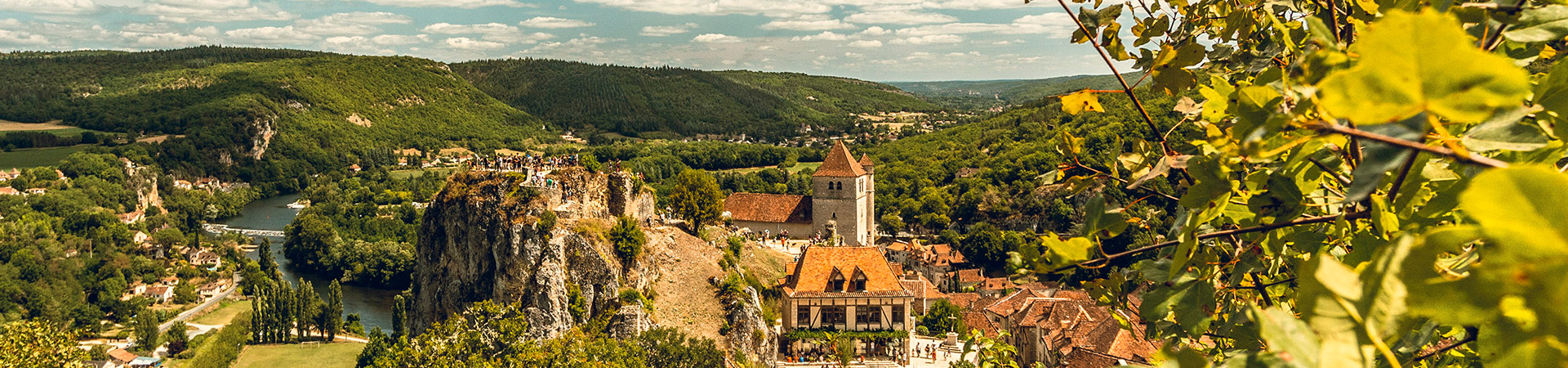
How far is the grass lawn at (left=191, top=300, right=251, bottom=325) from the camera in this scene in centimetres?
6397

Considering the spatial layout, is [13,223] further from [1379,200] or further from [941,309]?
[1379,200]

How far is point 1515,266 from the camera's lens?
1.02m

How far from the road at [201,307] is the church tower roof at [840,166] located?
44441 millimetres

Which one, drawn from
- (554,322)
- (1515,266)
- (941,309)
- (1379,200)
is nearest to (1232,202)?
(1379,200)

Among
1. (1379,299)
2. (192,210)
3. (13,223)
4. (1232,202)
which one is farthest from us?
(192,210)

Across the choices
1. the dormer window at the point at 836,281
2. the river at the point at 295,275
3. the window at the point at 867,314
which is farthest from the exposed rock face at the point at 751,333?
the river at the point at 295,275

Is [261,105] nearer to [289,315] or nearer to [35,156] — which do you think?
[35,156]

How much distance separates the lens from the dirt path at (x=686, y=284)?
A: 2716 centimetres

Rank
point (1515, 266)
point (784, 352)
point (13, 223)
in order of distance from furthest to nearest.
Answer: point (13, 223) < point (784, 352) < point (1515, 266)

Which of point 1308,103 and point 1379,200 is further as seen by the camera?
point 1379,200

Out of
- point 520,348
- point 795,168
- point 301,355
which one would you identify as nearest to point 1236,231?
point 520,348

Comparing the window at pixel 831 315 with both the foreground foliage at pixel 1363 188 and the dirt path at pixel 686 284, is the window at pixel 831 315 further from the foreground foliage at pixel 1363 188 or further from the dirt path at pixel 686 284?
the foreground foliage at pixel 1363 188

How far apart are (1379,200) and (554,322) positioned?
25.6 metres

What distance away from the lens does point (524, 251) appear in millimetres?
26984
